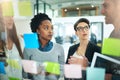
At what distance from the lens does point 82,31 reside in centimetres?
232

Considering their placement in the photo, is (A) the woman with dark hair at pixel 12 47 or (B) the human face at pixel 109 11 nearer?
(B) the human face at pixel 109 11

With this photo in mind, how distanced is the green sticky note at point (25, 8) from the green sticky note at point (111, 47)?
99cm

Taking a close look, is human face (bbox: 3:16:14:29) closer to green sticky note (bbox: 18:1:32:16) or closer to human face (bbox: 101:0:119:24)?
green sticky note (bbox: 18:1:32:16)

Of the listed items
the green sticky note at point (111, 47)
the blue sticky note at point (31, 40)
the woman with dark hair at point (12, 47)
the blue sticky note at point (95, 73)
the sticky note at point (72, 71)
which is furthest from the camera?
the woman with dark hair at point (12, 47)

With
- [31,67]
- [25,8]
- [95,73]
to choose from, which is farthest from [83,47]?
[25,8]

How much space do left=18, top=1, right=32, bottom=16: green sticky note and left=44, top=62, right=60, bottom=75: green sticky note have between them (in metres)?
0.62

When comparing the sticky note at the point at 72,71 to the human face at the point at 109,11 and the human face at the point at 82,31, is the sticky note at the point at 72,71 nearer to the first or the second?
the human face at the point at 82,31

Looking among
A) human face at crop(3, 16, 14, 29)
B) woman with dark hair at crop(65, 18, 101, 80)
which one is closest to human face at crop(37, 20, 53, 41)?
woman with dark hair at crop(65, 18, 101, 80)

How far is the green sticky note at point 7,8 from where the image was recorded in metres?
3.02

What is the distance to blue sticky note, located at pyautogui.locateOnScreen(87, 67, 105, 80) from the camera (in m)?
2.27

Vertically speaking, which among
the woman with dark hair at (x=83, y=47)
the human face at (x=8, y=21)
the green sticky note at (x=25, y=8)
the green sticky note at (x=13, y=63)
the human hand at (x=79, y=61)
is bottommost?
the green sticky note at (x=13, y=63)

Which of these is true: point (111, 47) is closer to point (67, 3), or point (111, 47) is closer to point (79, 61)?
point (79, 61)

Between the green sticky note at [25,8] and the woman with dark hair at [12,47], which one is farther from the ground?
the green sticky note at [25,8]

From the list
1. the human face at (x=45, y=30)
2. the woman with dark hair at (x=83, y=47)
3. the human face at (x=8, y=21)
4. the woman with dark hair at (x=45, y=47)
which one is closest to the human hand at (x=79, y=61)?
the woman with dark hair at (x=83, y=47)
